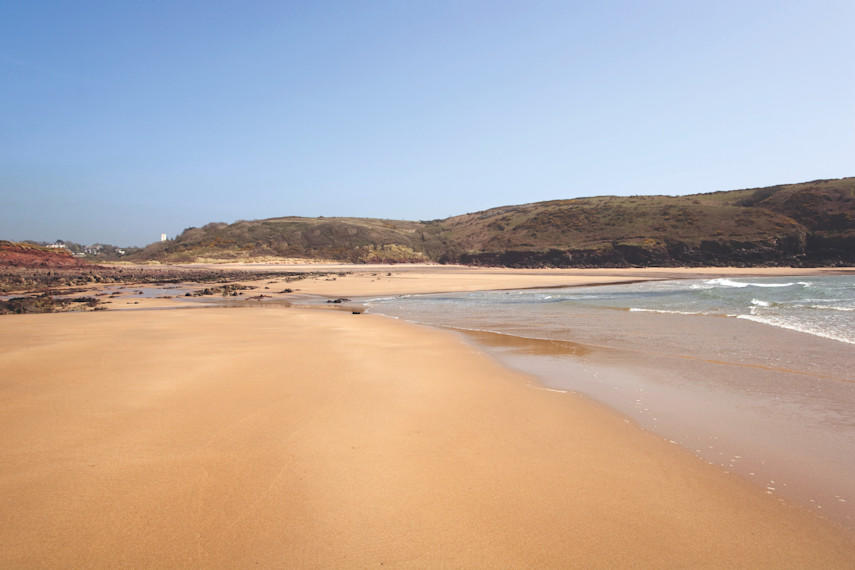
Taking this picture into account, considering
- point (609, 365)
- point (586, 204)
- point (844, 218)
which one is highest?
point (586, 204)

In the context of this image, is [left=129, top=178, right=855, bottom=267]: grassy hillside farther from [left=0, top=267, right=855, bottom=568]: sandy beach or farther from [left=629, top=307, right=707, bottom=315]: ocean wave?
[left=0, top=267, right=855, bottom=568]: sandy beach

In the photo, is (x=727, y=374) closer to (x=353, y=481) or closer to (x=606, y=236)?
(x=353, y=481)

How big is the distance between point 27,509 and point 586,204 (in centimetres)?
8198

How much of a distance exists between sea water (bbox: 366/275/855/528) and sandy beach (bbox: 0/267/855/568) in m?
0.41

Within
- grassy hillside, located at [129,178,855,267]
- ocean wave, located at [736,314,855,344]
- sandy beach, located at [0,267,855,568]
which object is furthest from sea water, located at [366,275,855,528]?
grassy hillside, located at [129,178,855,267]

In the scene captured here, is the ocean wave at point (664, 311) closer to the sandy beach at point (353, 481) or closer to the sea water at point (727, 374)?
the sea water at point (727, 374)

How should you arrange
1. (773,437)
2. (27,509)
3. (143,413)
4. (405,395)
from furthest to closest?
1. (405,395)
2. (143,413)
3. (773,437)
4. (27,509)

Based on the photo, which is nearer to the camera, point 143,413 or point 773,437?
point 773,437

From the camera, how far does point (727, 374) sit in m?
7.07

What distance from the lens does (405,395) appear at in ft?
19.5

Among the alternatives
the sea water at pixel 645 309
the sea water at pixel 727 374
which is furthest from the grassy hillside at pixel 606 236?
the sea water at pixel 727 374

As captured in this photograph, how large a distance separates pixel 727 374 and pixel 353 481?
611cm

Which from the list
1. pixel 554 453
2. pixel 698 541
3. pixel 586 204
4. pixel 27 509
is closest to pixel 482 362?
pixel 554 453

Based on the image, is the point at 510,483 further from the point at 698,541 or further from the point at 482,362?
the point at 482,362
